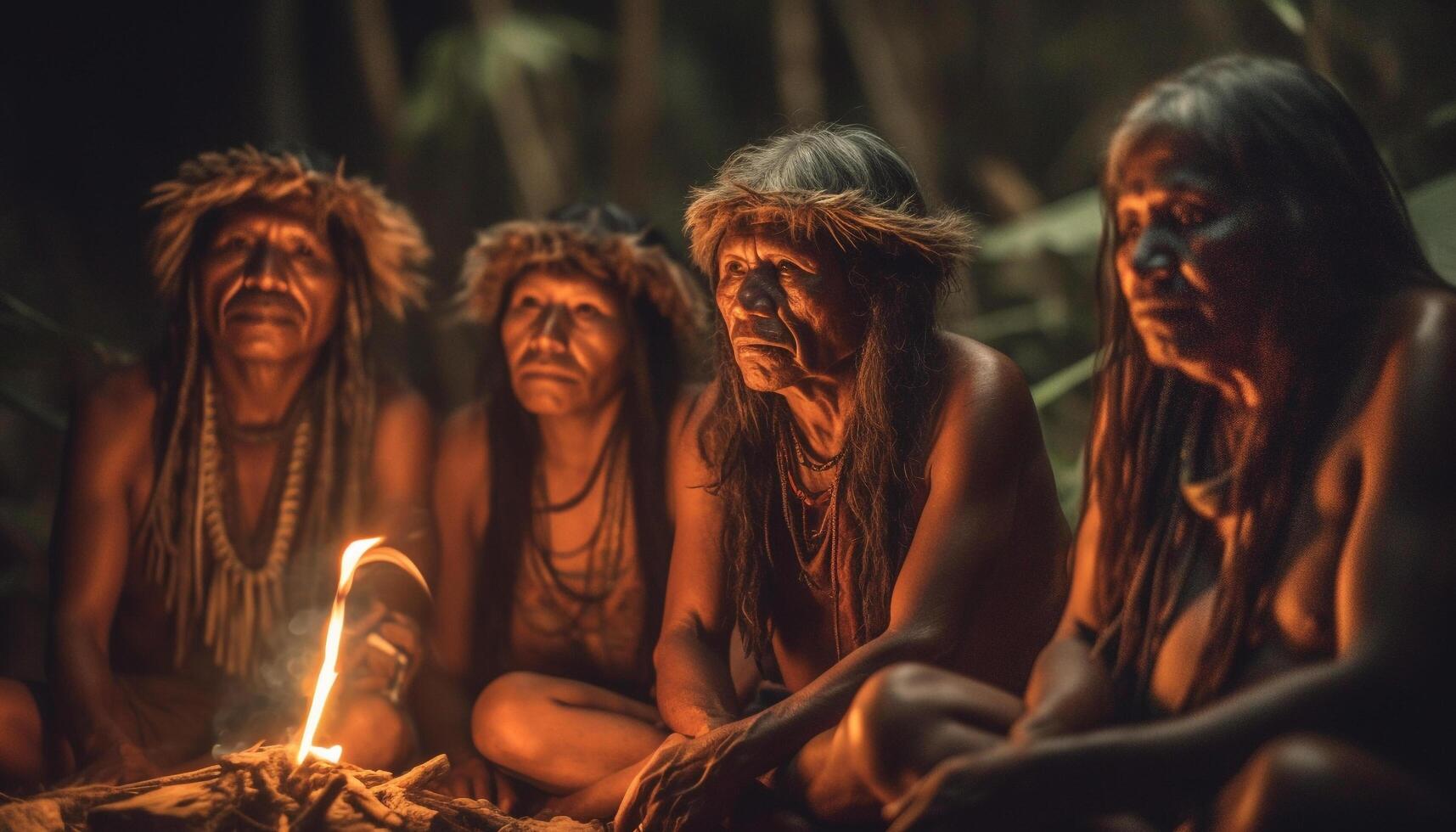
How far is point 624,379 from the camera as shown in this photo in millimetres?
3549

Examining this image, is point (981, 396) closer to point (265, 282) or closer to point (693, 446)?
point (693, 446)

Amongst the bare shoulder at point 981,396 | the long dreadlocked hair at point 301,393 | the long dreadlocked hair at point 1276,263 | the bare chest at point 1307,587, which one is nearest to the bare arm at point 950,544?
the bare shoulder at point 981,396

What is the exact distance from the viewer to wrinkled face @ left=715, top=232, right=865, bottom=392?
2.61 m

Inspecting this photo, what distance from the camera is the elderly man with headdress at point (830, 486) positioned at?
Result: 8.00ft

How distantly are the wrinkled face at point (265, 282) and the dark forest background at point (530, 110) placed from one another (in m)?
0.81

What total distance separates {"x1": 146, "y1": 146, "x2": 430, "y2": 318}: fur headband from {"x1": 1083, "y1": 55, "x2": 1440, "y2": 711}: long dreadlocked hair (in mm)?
2067

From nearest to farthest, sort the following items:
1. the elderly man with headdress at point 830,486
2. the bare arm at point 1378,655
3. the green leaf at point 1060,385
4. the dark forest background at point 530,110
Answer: the bare arm at point 1378,655 → the elderly man with headdress at point 830,486 → the green leaf at point 1060,385 → the dark forest background at point 530,110

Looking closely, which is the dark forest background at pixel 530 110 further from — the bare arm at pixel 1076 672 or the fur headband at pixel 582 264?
the bare arm at pixel 1076 672

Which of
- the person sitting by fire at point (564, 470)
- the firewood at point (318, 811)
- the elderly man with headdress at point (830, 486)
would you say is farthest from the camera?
the person sitting by fire at point (564, 470)

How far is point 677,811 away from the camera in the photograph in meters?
2.36

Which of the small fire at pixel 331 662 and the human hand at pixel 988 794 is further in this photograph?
the small fire at pixel 331 662

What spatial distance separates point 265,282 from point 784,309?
58.3 inches

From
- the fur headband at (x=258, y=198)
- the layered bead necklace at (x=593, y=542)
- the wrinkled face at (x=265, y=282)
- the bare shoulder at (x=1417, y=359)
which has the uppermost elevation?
the fur headband at (x=258, y=198)

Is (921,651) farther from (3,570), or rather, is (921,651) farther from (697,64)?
(697,64)
